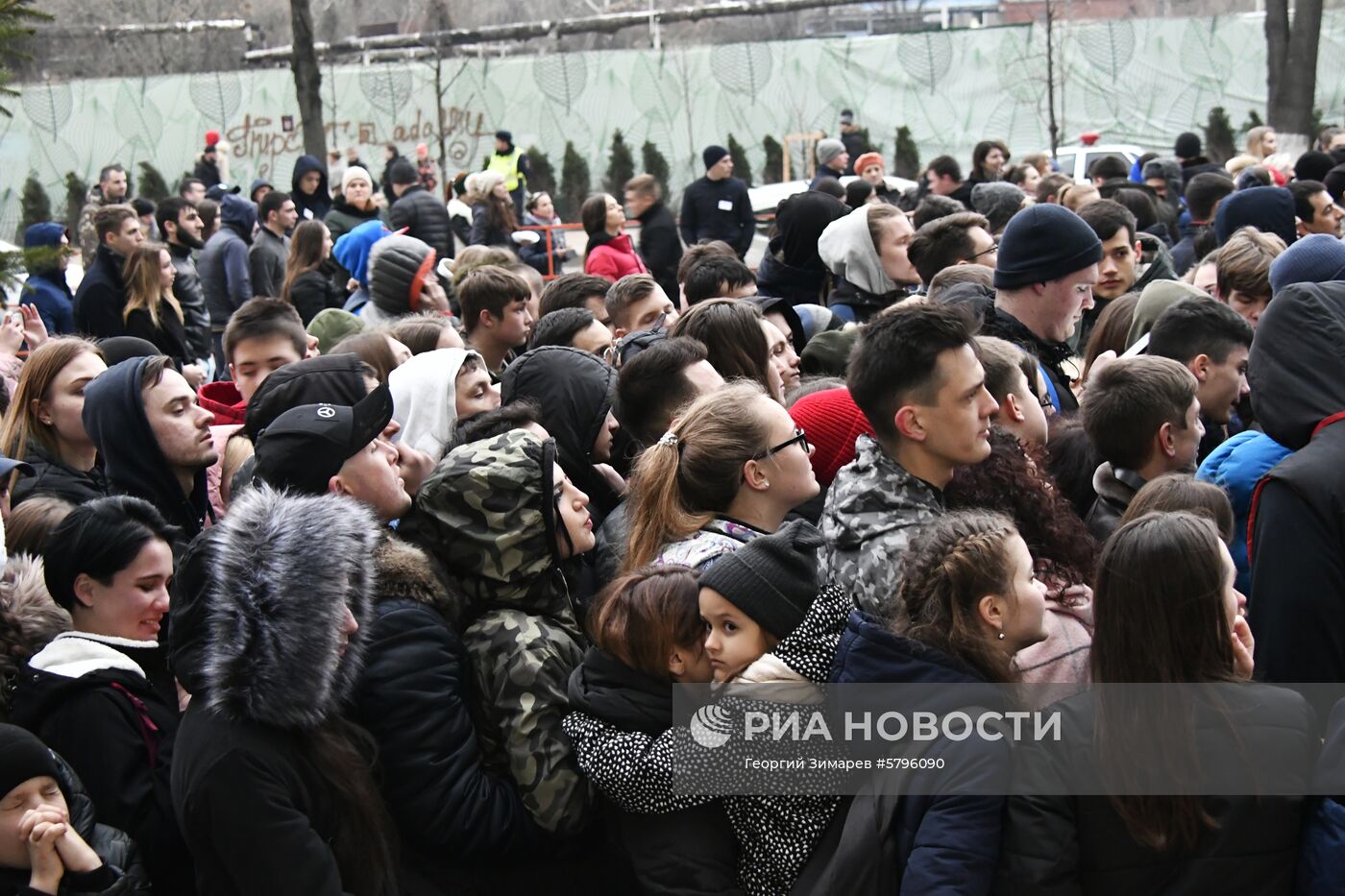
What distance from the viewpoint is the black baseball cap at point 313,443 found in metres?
3.66

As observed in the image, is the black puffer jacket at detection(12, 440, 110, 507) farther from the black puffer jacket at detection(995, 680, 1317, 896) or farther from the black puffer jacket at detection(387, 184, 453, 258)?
the black puffer jacket at detection(387, 184, 453, 258)

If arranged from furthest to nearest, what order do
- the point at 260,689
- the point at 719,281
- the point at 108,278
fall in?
1. the point at 108,278
2. the point at 719,281
3. the point at 260,689

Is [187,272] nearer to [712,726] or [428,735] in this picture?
[428,735]

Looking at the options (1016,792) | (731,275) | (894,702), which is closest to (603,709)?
(894,702)

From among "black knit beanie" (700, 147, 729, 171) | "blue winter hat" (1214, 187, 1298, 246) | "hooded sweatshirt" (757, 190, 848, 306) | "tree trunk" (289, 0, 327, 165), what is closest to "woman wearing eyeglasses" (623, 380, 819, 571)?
"hooded sweatshirt" (757, 190, 848, 306)

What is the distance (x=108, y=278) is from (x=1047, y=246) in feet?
21.4

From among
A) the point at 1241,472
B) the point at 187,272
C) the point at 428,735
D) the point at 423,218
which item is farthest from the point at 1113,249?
the point at 187,272

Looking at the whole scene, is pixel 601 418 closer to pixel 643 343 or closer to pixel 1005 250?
pixel 643 343

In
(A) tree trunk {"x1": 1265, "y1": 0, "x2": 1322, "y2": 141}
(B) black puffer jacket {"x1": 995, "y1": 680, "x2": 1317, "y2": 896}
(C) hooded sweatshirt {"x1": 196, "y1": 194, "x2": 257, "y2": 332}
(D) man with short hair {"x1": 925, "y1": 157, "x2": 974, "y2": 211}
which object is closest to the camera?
(B) black puffer jacket {"x1": 995, "y1": 680, "x2": 1317, "y2": 896}

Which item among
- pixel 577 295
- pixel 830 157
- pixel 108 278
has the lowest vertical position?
pixel 108 278

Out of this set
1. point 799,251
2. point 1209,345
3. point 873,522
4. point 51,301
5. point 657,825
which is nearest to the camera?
point 657,825

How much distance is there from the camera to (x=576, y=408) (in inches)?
192

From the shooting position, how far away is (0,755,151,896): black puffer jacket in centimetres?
304

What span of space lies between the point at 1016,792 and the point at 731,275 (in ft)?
14.3
